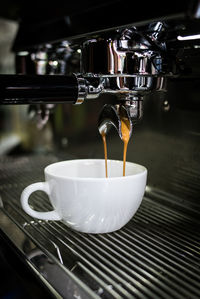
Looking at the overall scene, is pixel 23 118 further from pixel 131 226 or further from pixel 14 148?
pixel 131 226

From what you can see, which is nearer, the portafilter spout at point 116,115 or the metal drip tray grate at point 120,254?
the metal drip tray grate at point 120,254

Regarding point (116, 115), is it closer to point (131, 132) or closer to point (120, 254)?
point (131, 132)

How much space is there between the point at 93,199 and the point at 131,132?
100mm

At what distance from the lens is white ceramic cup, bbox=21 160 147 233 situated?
0.42 meters

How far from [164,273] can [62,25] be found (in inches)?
15.3

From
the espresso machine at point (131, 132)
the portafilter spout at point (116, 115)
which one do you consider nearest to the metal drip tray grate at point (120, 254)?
the espresso machine at point (131, 132)

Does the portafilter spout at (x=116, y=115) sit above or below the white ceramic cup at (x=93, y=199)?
above

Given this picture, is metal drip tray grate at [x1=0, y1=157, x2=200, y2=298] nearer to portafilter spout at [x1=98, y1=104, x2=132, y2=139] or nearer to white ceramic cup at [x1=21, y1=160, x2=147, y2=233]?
white ceramic cup at [x1=21, y1=160, x2=147, y2=233]

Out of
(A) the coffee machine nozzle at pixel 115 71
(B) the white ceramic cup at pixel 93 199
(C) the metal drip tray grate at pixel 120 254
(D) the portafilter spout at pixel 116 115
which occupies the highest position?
(A) the coffee machine nozzle at pixel 115 71

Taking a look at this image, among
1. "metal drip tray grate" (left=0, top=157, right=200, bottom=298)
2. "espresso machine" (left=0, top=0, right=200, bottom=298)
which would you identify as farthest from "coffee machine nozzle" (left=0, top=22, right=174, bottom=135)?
"metal drip tray grate" (left=0, top=157, right=200, bottom=298)

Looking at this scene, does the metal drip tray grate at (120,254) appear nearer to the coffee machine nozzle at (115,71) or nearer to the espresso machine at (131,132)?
the espresso machine at (131,132)

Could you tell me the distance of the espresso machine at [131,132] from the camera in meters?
0.35

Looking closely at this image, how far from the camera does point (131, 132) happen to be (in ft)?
1.48

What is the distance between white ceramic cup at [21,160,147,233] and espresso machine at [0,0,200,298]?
0.02 meters
